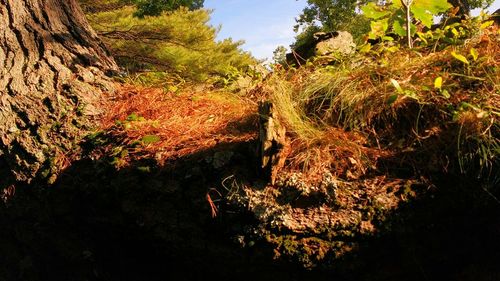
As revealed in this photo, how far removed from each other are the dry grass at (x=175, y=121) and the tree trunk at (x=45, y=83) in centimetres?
20

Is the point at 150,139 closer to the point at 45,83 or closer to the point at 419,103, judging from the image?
the point at 45,83

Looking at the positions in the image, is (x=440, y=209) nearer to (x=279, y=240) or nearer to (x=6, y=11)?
(x=279, y=240)

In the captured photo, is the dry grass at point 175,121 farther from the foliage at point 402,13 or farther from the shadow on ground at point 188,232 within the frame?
the foliage at point 402,13

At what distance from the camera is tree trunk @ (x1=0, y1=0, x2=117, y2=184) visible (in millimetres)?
2266

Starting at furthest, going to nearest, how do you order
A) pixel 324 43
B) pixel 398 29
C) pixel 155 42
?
pixel 155 42
pixel 324 43
pixel 398 29

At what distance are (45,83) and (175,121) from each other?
3.00 feet

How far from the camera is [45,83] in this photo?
2557 millimetres

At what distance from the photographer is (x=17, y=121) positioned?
2.38 meters

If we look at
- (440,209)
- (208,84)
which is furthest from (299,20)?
(440,209)

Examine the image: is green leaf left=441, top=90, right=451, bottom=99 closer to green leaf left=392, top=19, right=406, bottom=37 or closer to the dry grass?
green leaf left=392, top=19, right=406, bottom=37

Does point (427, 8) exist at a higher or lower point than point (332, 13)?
lower

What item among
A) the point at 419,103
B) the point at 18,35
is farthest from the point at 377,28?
the point at 18,35

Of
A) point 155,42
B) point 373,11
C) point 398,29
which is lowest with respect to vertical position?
point 398,29

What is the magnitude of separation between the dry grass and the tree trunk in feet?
0.66
